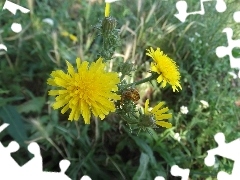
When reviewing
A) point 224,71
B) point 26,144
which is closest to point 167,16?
point 224,71

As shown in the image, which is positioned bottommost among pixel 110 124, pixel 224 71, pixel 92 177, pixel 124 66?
pixel 92 177

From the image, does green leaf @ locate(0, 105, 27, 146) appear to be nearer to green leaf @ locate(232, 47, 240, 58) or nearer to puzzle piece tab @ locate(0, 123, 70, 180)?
puzzle piece tab @ locate(0, 123, 70, 180)

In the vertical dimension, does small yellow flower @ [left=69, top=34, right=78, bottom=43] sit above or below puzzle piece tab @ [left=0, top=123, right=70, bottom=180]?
above

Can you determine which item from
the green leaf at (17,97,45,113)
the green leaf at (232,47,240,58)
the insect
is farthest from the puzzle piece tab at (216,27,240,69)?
the insect

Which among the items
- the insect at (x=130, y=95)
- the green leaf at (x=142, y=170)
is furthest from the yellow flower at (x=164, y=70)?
the green leaf at (x=142, y=170)

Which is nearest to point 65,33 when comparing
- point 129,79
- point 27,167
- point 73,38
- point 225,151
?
point 73,38

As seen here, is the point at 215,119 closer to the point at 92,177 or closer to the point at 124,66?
the point at 92,177

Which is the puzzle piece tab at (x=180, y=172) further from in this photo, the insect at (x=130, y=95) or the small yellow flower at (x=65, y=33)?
the small yellow flower at (x=65, y=33)
